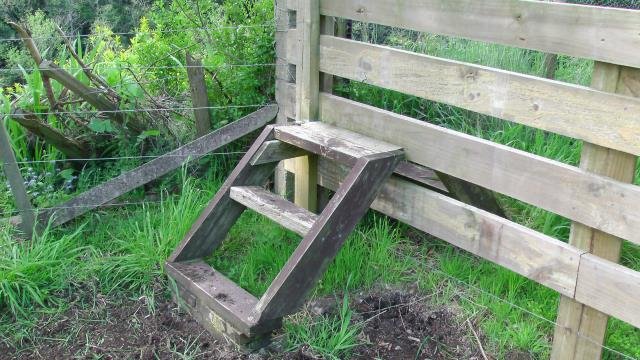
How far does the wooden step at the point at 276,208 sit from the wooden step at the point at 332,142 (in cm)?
33

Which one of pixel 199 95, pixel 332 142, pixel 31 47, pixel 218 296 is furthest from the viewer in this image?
Result: pixel 199 95

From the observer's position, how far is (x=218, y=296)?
340cm

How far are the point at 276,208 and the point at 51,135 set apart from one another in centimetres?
189

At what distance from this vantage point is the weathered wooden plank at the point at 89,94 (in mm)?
4230

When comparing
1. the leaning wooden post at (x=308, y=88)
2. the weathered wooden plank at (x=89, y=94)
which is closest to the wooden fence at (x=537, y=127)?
the leaning wooden post at (x=308, y=88)

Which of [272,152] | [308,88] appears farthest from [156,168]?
[308,88]

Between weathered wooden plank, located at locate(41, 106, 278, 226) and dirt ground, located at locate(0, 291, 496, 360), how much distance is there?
848mm

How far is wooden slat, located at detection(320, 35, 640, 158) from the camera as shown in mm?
2604

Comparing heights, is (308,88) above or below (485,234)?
above

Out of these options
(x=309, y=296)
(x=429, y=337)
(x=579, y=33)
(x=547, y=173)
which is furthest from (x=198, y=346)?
(x=579, y=33)

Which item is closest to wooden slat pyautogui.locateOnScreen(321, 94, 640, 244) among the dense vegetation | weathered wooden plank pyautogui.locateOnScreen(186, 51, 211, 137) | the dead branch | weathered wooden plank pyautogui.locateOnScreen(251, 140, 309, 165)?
weathered wooden plank pyautogui.locateOnScreen(251, 140, 309, 165)

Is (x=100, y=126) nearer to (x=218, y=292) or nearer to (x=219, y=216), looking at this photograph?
(x=219, y=216)

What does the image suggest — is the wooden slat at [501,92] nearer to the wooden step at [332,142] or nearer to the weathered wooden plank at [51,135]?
the wooden step at [332,142]

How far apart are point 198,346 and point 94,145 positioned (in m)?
2.05
